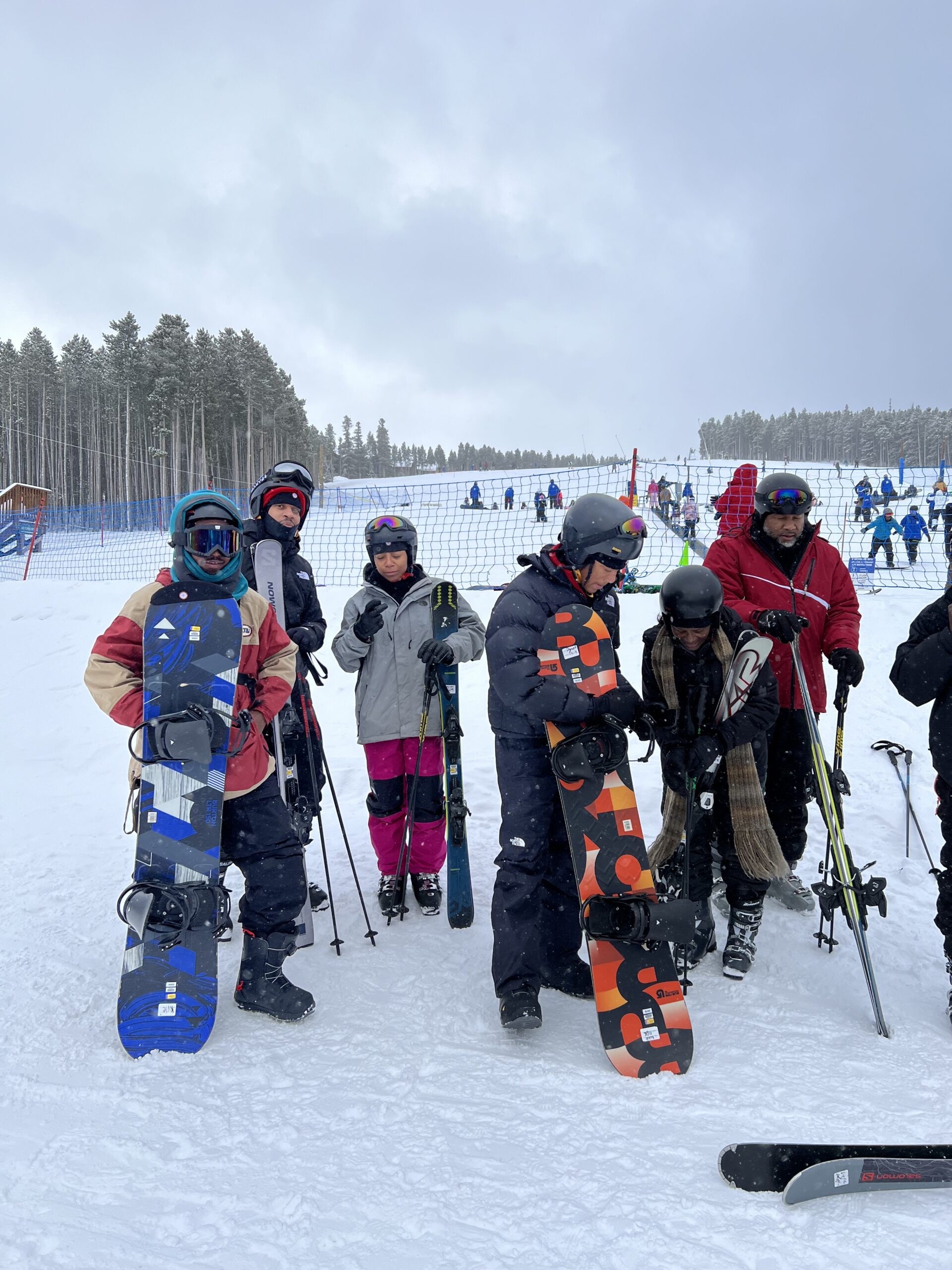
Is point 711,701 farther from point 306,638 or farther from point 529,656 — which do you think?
point 306,638

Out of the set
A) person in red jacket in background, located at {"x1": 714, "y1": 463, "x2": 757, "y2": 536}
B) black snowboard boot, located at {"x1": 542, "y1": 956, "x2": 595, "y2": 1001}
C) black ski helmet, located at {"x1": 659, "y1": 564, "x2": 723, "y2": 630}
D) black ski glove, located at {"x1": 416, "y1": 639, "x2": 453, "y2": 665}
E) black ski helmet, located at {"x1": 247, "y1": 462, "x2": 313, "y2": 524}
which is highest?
person in red jacket in background, located at {"x1": 714, "y1": 463, "x2": 757, "y2": 536}

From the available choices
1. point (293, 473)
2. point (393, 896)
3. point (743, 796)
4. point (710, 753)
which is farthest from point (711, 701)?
point (293, 473)

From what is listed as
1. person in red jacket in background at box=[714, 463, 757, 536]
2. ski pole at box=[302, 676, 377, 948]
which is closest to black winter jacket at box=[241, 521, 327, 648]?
ski pole at box=[302, 676, 377, 948]

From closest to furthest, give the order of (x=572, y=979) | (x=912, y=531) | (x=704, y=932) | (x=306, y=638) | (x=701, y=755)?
(x=701, y=755) → (x=572, y=979) → (x=704, y=932) → (x=306, y=638) → (x=912, y=531)

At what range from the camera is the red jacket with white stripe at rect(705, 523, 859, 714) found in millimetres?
3371

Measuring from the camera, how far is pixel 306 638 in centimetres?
360

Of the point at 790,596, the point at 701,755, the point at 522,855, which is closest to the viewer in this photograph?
the point at 522,855

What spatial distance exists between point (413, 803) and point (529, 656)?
1.31 meters

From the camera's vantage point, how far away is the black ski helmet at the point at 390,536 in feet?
12.3

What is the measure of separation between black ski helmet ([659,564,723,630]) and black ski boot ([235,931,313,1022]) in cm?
208

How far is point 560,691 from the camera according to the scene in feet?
8.61

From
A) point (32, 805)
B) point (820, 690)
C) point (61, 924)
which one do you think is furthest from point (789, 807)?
point (32, 805)

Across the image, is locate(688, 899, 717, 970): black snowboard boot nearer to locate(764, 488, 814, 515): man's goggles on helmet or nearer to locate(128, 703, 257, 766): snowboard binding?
locate(764, 488, 814, 515): man's goggles on helmet

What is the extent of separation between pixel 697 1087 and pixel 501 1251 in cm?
94
